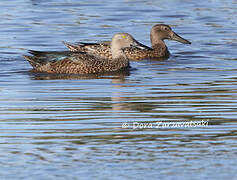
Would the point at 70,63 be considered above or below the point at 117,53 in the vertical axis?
below

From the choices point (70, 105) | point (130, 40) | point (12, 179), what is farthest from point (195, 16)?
point (12, 179)

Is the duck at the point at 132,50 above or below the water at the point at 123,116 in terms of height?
above

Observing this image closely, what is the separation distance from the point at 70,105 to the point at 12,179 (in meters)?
3.64

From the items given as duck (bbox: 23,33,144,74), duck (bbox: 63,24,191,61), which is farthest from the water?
duck (bbox: 63,24,191,61)

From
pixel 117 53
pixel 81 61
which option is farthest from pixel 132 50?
pixel 81 61

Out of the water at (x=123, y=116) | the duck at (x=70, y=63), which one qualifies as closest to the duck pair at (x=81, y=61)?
the duck at (x=70, y=63)

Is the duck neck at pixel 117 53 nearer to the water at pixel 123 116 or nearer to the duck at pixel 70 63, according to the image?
the duck at pixel 70 63

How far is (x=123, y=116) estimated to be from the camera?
10.2 metres

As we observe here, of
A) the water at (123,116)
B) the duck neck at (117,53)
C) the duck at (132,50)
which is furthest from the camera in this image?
the duck at (132,50)

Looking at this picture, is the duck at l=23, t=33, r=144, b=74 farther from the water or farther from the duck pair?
the water

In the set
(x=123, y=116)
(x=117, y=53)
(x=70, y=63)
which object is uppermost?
(x=117, y=53)

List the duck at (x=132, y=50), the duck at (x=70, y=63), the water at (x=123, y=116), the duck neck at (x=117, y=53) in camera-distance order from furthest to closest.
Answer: the duck at (x=132, y=50), the duck neck at (x=117, y=53), the duck at (x=70, y=63), the water at (x=123, y=116)

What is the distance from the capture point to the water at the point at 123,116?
7.90 m

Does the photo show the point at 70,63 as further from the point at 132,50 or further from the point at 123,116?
the point at 123,116
